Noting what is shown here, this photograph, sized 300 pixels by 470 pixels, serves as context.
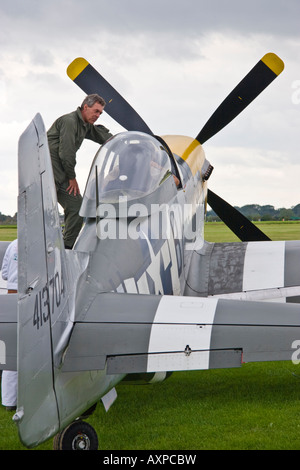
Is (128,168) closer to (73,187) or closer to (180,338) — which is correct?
(73,187)

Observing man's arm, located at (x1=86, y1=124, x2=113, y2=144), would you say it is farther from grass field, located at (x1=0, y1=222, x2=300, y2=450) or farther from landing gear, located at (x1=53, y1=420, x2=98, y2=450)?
landing gear, located at (x1=53, y1=420, x2=98, y2=450)

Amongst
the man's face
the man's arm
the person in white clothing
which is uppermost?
the man's face

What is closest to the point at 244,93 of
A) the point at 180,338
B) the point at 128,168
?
the point at 128,168

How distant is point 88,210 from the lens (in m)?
5.23

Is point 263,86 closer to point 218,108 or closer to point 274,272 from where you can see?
point 218,108

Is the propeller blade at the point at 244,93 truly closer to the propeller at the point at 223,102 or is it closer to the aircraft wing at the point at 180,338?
the propeller at the point at 223,102

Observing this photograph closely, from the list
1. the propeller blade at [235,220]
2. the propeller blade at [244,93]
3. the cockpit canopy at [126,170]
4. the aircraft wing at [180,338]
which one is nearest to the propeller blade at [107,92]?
the propeller blade at [244,93]

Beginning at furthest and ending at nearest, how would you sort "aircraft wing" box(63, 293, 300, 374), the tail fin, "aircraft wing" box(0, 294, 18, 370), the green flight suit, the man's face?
the man's face, the green flight suit, "aircraft wing" box(0, 294, 18, 370), "aircraft wing" box(63, 293, 300, 374), the tail fin

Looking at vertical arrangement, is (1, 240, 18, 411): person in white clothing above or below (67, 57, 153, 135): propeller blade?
below

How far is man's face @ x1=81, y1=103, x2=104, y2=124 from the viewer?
23.1 feet

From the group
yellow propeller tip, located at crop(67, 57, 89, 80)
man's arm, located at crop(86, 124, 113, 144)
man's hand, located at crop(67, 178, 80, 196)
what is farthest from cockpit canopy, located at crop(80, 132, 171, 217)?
yellow propeller tip, located at crop(67, 57, 89, 80)

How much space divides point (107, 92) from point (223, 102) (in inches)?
77.6
